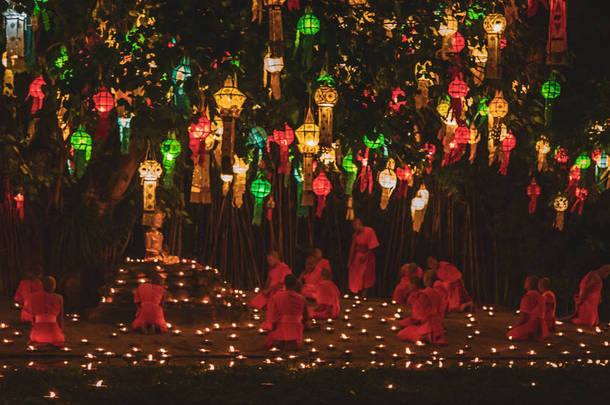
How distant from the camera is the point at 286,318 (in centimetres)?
859

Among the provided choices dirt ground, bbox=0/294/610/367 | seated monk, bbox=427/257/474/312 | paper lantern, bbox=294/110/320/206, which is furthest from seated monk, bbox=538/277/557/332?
paper lantern, bbox=294/110/320/206

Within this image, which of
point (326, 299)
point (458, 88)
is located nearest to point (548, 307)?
point (326, 299)

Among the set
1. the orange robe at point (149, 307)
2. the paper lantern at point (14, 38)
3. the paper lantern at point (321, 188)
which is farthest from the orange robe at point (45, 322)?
the paper lantern at point (14, 38)

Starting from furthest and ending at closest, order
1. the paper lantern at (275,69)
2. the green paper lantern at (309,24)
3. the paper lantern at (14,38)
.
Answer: the paper lantern at (275,69) → the green paper lantern at (309,24) → the paper lantern at (14,38)

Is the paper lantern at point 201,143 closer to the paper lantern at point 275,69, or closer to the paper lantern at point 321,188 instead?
the paper lantern at point 275,69

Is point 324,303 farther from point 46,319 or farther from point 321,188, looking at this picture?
point 46,319

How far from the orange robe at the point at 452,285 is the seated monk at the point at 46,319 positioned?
539 centimetres

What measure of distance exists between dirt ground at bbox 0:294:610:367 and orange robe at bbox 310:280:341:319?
196mm

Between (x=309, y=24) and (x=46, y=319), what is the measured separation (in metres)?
4.08

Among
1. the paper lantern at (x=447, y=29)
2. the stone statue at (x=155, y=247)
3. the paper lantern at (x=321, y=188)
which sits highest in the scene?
the paper lantern at (x=447, y=29)

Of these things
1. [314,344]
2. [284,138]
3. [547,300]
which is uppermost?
[284,138]

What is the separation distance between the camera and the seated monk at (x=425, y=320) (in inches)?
363

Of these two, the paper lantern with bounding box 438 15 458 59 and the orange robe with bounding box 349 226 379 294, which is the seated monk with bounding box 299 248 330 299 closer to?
the orange robe with bounding box 349 226 379 294

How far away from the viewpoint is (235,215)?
47.0 feet
